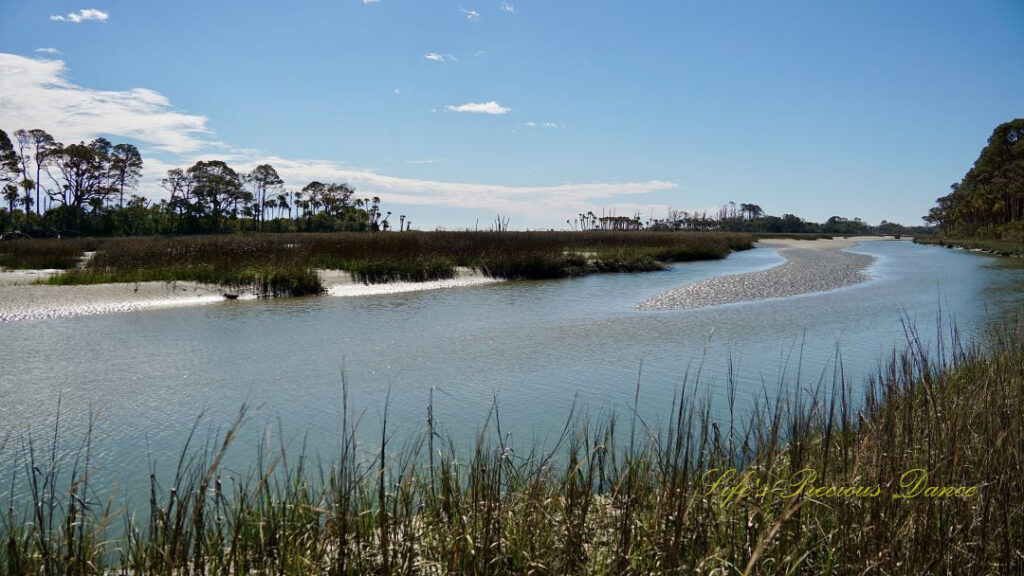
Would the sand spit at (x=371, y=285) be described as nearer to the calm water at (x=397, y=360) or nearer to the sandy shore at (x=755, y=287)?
the calm water at (x=397, y=360)

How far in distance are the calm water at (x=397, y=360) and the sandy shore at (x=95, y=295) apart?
33.4 inches

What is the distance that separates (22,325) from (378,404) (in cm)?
877

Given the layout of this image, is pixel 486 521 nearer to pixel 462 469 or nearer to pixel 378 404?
pixel 462 469

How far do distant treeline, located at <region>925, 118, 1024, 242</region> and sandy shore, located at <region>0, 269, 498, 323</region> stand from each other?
52438mm

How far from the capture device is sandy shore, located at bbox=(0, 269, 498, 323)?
502 inches

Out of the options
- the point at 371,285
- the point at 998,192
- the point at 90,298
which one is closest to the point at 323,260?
the point at 371,285

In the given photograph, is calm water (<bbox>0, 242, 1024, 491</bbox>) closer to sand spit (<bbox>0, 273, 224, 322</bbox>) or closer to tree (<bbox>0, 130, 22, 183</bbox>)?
sand spit (<bbox>0, 273, 224, 322</bbox>)

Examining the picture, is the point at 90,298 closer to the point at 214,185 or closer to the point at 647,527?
the point at 647,527

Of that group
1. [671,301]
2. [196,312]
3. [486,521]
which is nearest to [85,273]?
[196,312]

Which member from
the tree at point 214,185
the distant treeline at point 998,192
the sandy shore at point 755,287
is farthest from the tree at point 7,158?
the distant treeline at point 998,192

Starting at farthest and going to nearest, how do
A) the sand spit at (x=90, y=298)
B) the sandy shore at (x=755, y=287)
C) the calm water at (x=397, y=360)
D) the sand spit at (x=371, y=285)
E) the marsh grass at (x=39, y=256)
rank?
the marsh grass at (x=39, y=256) < the sand spit at (x=371, y=285) < the sandy shore at (x=755, y=287) < the sand spit at (x=90, y=298) < the calm water at (x=397, y=360)

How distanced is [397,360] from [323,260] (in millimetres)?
12276

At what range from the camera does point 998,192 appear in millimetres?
59969

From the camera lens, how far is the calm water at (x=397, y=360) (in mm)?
6168
